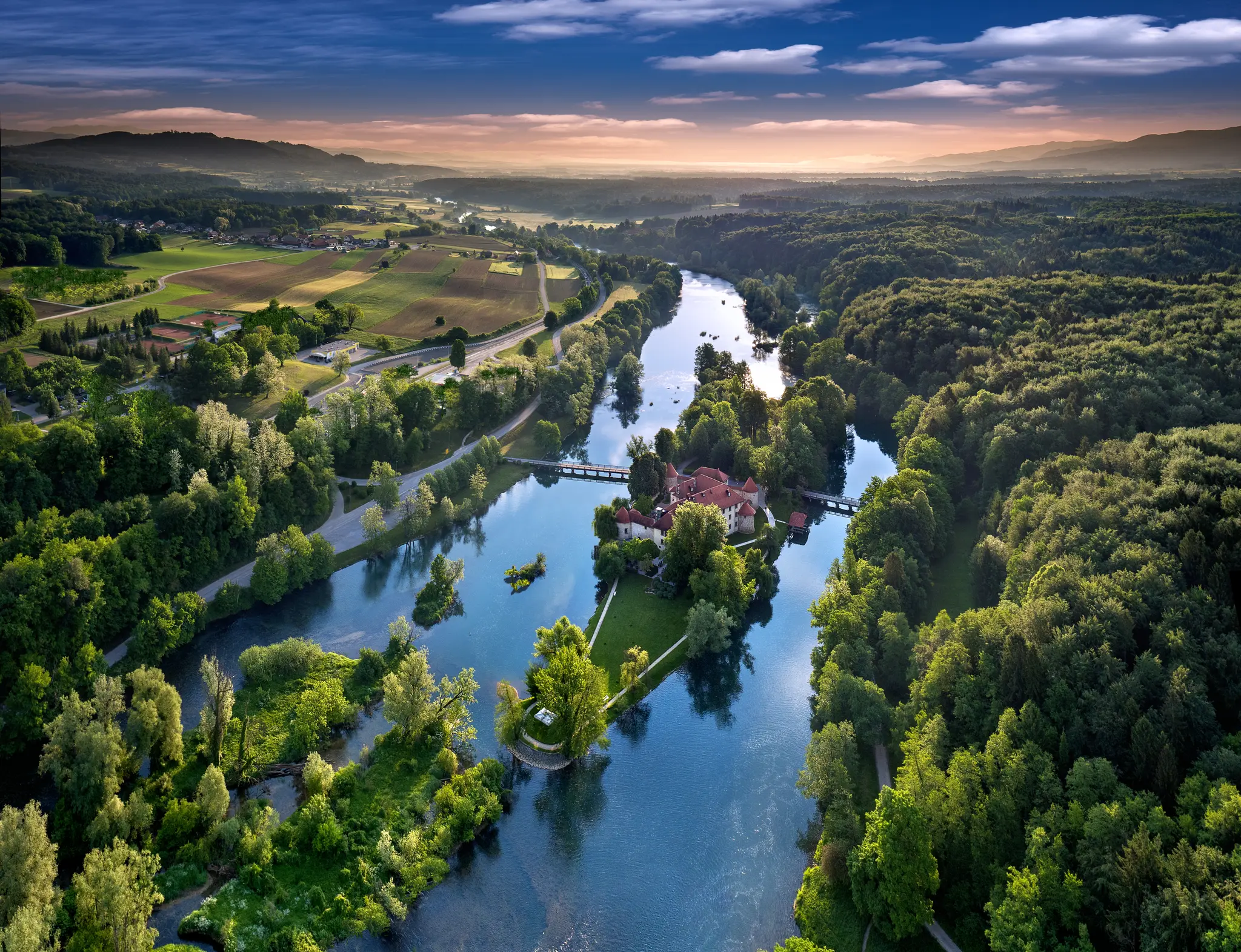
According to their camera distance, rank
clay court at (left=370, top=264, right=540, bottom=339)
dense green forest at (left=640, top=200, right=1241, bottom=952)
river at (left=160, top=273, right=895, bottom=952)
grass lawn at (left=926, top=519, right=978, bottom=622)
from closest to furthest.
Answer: dense green forest at (left=640, top=200, right=1241, bottom=952), river at (left=160, top=273, right=895, bottom=952), grass lawn at (left=926, top=519, right=978, bottom=622), clay court at (left=370, top=264, right=540, bottom=339)

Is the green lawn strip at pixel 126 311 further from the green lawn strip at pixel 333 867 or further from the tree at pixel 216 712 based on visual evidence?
the green lawn strip at pixel 333 867

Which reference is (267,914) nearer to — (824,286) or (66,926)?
(66,926)

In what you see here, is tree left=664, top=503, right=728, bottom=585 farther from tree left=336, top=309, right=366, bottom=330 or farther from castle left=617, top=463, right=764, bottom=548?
tree left=336, top=309, right=366, bottom=330

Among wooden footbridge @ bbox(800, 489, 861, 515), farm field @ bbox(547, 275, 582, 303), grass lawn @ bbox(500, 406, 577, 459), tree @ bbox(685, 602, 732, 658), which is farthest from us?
farm field @ bbox(547, 275, 582, 303)

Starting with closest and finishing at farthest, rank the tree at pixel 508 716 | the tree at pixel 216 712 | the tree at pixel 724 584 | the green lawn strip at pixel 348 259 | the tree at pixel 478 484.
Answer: the tree at pixel 216 712, the tree at pixel 508 716, the tree at pixel 724 584, the tree at pixel 478 484, the green lawn strip at pixel 348 259

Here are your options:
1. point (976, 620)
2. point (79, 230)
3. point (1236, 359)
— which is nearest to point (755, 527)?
point (976, 620)

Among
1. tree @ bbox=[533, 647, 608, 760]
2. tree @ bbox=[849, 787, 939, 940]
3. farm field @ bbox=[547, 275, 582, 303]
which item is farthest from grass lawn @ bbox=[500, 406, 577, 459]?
tree @ bbox=[849, 787, 939, 940]

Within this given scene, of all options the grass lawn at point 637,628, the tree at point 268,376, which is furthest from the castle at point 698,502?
the tree at point 268,376
